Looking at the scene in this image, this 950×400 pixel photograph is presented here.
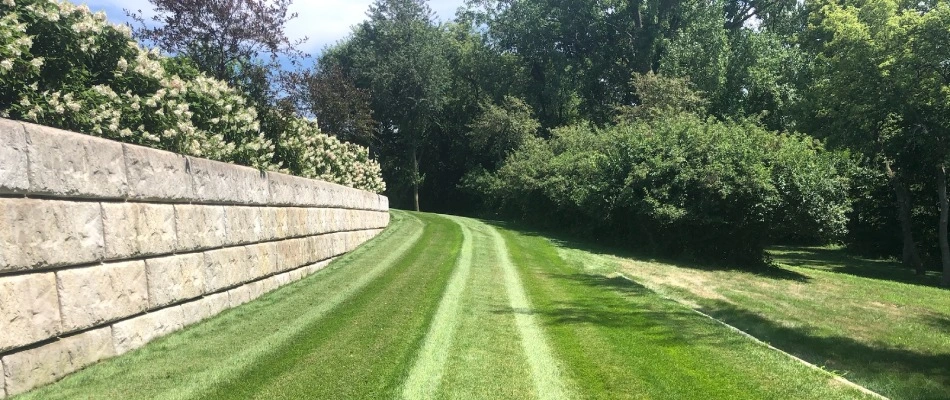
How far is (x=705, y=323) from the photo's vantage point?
22.4 feet

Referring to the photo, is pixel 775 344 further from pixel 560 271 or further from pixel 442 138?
pixel 442 138

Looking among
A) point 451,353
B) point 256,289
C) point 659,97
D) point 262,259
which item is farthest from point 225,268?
point 659,97

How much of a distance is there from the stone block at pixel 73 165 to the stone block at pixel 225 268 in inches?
61.8

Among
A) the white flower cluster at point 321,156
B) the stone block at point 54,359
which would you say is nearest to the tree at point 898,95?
the white flower cluster at point 321,156

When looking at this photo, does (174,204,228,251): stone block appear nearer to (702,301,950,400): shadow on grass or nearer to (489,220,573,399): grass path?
(489,220,573,399): grass path

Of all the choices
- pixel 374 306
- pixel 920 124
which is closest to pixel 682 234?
pixel 920 124

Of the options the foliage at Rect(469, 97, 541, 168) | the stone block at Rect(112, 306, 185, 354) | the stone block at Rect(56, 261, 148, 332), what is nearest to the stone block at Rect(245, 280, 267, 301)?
the stone block at Rect(112, 306, 185, 354)

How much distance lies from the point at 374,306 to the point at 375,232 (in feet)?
31.6

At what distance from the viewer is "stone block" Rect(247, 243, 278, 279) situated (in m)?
7.51

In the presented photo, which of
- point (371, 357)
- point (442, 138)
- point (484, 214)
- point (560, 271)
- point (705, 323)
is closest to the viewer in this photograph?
point (371, 357)

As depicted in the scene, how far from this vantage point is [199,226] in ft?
20.4

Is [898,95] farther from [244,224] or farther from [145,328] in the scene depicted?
[145,328]

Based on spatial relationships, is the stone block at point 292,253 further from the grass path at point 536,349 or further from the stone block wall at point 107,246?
the grass path at point 536,349

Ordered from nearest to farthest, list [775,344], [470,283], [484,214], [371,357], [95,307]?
[95,307] < [371,357] < [775,344] < [470,283] < [484,214]
